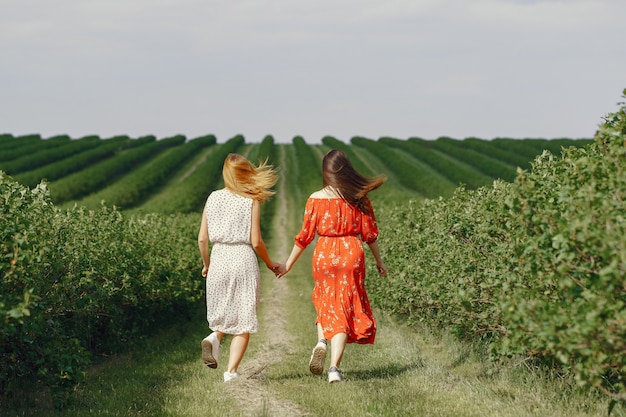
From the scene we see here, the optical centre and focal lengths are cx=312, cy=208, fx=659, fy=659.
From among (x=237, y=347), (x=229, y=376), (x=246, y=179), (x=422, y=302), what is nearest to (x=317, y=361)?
(x=237, y=347)

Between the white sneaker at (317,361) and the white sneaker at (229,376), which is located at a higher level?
the white sneaker at (317,361)

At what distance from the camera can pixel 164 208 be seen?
29812 millimetres

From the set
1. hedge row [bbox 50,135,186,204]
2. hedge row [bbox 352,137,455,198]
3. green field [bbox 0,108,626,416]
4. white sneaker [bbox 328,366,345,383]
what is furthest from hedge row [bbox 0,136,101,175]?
white sneaker [bbox 328,366,345,383]

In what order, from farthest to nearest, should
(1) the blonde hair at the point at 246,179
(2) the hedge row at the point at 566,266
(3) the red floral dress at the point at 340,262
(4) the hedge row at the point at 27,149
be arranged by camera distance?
1. (4) the hedge row at the point at 27,149
2. (3) the red floral dress at the point at 340,262
3. (1) the blonde hair at the point at 246,179
4. (2) the hedge row at the point at 566,266

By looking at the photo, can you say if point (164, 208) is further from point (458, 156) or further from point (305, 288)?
point (458, 156)

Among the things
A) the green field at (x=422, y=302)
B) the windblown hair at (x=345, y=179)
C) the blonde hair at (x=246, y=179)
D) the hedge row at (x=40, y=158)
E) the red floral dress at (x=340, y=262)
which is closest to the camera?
the green field at (x=422, y=302)

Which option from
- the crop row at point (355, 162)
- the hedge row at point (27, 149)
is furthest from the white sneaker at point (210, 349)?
the hedge row at point (27, 149)

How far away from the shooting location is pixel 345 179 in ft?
23.9

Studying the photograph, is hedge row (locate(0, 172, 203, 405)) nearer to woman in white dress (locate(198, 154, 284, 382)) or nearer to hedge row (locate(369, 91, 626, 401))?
woman in white dress (locate(198, 154, 284, 382))

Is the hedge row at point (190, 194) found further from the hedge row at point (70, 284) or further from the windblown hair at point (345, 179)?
the windblown hair at point (345, 179)

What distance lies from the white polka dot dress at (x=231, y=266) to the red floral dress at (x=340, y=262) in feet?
2.27

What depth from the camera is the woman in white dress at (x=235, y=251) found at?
7.11 metres

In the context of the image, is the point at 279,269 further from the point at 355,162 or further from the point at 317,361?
the point at 355,162

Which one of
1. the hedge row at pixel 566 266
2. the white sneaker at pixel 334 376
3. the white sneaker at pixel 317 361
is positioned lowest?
the white sneaker at pixel 334 376
